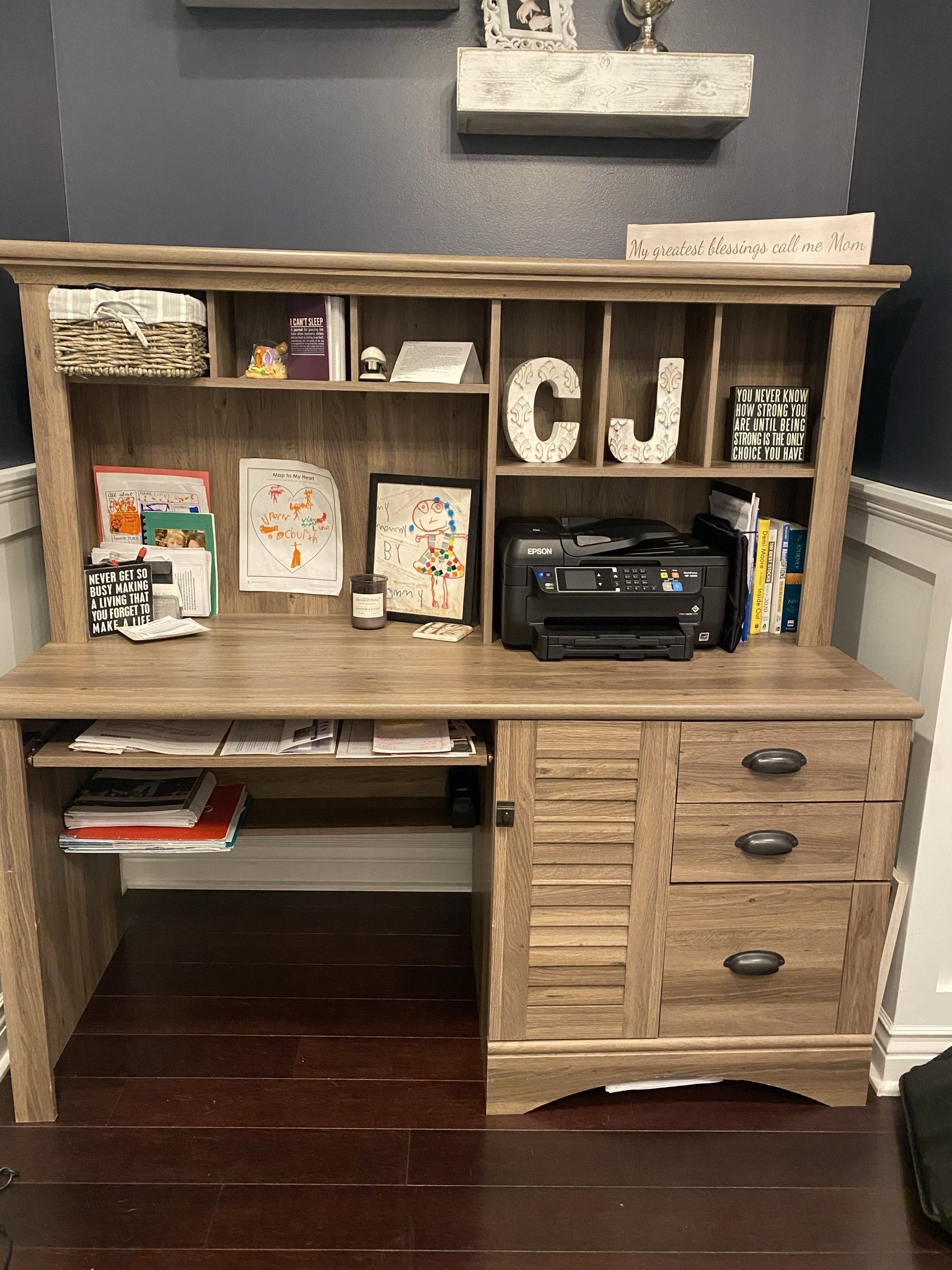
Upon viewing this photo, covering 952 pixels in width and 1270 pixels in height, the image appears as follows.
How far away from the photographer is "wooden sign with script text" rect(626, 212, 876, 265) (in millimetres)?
1918

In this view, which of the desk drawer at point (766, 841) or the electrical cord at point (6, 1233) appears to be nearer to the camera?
the electrical cord at point (6, 1233)

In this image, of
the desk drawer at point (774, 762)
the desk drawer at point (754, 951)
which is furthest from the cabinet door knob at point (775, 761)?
the desk drawer at point (754, 951)

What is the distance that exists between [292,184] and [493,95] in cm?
51

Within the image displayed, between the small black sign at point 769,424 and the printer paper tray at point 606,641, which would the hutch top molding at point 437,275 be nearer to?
the small black sign at point 769,424

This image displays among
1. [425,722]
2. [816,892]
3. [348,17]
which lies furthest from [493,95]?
[816,892]

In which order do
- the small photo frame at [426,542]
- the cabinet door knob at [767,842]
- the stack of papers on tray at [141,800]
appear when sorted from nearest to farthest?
the cabinet door knob at [767,842] < the stack of papers on tray at [141,800] < the small photo frame at [426,542]

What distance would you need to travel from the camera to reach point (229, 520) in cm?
230

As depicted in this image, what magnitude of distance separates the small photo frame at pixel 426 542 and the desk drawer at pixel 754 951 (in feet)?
2.79

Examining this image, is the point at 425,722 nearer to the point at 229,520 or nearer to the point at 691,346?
the point at 229,520

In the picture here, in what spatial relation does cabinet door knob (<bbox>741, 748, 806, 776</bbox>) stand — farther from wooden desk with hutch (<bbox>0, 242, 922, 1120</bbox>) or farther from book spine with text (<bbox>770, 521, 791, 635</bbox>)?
book spine with text (<bbox>770, 521, 791, 635</bbox>)

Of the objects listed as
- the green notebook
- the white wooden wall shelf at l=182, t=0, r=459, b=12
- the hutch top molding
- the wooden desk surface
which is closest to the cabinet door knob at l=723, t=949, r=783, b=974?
the wooden desk surface

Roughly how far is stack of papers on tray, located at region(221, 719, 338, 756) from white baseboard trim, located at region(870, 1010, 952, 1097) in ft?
4.38

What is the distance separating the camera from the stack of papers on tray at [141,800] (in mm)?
1935

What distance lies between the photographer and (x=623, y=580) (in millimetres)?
2000
